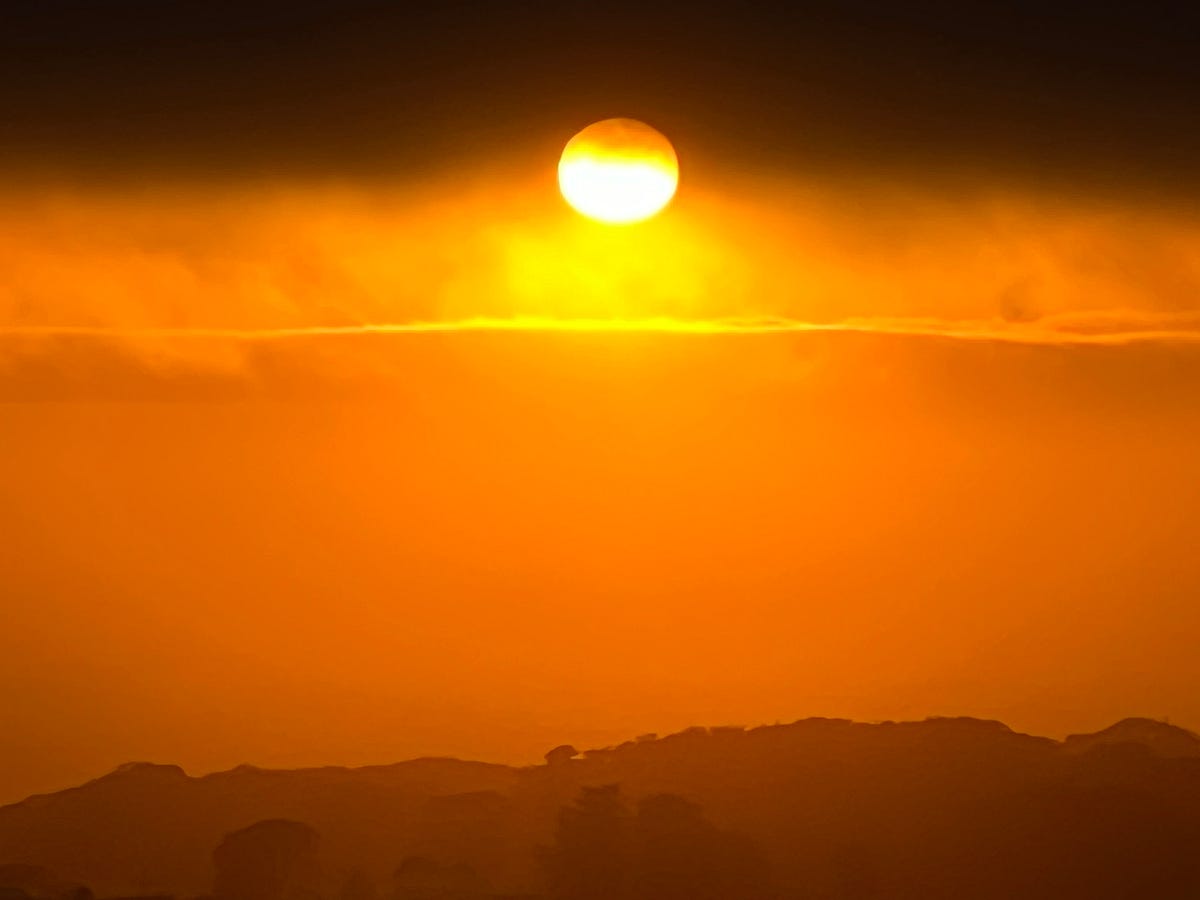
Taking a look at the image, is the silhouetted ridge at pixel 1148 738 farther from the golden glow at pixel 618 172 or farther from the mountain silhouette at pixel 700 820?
the golden glow at pixel 618 172

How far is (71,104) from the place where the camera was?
7.55ft

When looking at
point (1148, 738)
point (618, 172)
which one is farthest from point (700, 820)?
point (618, 172)

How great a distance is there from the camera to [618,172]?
2.23 m

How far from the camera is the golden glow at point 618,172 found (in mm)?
2240

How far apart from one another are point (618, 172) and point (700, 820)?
1200 millimetres

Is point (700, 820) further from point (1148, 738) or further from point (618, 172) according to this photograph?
point (618, 172)

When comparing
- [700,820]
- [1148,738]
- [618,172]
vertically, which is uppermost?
[618,172]

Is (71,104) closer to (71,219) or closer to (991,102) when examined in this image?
(71,219)

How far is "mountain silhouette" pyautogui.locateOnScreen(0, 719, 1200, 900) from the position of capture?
201cm

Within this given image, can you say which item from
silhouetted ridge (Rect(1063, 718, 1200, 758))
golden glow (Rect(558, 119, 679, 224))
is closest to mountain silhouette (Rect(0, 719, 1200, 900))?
silhouetted ridge (Rect(1063, 718, 1200, 758))

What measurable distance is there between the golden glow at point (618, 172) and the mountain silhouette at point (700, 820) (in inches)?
38.9

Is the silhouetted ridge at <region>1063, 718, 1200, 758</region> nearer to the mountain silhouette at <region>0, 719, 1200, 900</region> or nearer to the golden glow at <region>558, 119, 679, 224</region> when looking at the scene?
the mountain silhouette at <region>0, 719, 1200, 900</region>

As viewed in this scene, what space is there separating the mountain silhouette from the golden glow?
99 centimetres

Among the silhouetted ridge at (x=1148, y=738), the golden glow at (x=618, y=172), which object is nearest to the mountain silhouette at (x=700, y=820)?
the silhouetted ridge at (x=1148, y=738)
